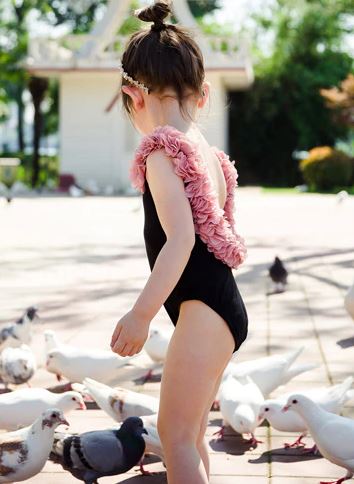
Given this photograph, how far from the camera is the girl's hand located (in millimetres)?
2852

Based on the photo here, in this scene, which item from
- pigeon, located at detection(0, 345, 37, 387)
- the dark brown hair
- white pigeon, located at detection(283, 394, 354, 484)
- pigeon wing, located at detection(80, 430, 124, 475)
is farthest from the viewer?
pigeon, located at detection(0, 345, 37, 387)

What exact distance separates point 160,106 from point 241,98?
32.5 meters

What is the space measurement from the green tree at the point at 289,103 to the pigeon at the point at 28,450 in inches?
1225

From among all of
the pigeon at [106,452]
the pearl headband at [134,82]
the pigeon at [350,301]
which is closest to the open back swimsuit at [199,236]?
the pearl headband at [134,82]

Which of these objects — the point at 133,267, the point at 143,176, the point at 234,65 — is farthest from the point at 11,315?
the point at 234,65

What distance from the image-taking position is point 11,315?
7.83m

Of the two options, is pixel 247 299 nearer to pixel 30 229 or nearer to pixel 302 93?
pixel 30 229

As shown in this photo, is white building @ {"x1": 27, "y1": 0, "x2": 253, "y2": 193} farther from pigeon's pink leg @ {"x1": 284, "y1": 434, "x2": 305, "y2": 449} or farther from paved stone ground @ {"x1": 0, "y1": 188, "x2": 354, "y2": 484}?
pigeon's pink leg @ {"x1": 284, "y1": 434, "x2": 305, "y2": 449}

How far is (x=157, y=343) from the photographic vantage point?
5840mm

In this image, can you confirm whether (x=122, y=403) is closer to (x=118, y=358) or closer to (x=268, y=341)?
(x=118, y=358)

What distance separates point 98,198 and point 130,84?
24.0 meters

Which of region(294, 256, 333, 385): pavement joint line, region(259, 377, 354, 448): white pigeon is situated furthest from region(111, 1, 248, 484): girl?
region(294, 256, 333, 385): pavement joint line

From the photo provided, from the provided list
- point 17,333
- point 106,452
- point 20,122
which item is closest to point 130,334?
point 106,452

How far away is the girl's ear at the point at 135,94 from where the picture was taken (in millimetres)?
3056
